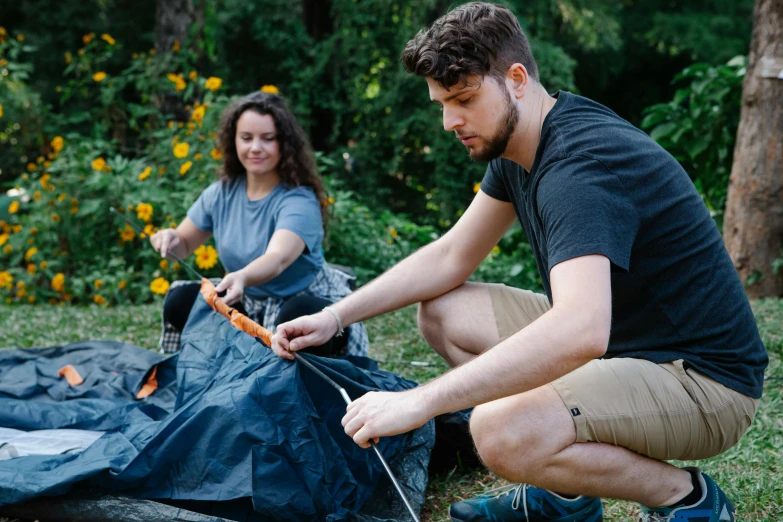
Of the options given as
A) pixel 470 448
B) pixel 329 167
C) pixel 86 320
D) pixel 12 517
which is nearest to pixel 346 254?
pixel 86 320

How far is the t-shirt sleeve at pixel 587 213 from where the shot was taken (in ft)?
5.37

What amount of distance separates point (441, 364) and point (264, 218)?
108 centimetres

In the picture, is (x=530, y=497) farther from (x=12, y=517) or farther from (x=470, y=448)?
(x=12, y=517)

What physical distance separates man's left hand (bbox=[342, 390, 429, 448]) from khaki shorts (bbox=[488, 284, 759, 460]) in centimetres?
33

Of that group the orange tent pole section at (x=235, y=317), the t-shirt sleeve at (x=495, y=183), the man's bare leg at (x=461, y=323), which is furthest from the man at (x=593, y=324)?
the orange tent pole section at (x=235, y=317)

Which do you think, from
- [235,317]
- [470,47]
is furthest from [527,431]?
[235,317]

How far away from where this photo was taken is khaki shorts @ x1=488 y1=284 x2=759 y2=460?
1.79m

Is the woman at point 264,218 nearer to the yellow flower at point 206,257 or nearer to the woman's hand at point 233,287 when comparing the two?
the woman's hand at point 233,287

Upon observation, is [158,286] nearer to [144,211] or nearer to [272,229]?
[144,211]

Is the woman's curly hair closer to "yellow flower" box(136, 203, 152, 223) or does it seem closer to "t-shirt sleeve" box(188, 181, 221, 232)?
"t-shirt sleeve" box(188, 181, 221, 232)

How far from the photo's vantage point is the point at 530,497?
2102 mm

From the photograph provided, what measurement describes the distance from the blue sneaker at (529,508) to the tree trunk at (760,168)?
3.32 m

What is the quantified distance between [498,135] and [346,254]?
3.78 meters

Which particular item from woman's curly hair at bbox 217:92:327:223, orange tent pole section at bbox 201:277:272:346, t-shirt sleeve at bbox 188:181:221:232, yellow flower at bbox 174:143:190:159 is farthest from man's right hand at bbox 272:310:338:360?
yellow flower at bbox 174:143:190:159
